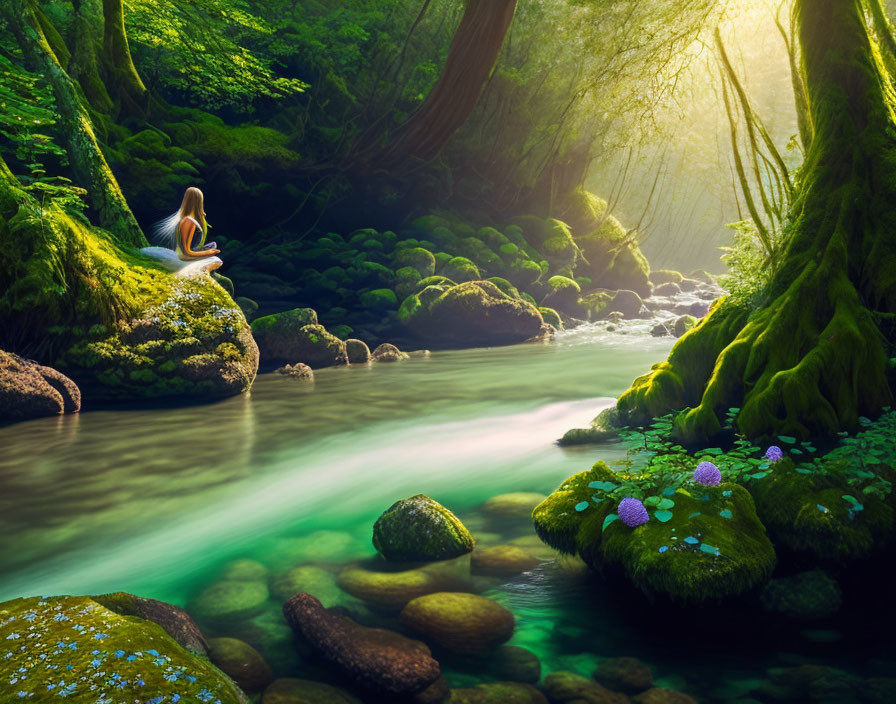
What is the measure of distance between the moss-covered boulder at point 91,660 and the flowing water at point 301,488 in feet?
3.76

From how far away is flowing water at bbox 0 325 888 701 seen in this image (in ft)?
12.2

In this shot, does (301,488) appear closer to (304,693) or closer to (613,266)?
(304,693)

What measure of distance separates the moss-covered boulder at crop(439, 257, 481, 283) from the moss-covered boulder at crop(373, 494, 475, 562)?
18700 mm

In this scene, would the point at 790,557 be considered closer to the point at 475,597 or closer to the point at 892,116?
the point at 475,597

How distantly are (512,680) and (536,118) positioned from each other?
3085 cm

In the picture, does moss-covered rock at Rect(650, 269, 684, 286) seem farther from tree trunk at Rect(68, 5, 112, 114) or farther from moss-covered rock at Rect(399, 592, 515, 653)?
moss-covered rock at Rect(399, 592, 515, 653)

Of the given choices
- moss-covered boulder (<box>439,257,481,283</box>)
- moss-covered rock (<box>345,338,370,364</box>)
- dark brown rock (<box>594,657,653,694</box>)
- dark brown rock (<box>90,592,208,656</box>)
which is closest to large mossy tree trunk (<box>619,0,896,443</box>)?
dark brown rock (<box>594,657,653,694</box>)

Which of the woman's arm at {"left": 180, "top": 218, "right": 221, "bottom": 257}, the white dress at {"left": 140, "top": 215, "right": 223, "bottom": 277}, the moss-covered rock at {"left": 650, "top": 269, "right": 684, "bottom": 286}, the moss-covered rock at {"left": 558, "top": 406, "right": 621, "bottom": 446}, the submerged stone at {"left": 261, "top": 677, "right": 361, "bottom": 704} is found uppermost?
the moss-covered rock at {"left": 650, "top": 269, "right": 684, "bottom": 286}

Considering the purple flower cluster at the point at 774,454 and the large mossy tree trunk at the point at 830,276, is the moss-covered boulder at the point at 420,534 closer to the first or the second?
the purple flower cluster at the point at 774,454

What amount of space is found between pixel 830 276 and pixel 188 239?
10.7 m

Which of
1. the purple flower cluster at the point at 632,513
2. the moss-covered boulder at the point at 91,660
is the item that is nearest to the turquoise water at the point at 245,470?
the moss-covered boulder at the point at 91,660

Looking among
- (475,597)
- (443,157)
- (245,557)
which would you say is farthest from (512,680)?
(443,157)

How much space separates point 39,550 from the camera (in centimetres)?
495

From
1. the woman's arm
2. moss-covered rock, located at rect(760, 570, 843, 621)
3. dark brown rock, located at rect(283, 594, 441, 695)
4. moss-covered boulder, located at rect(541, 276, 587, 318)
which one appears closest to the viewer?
dark brown rock, located at rect(283, 594, 441, 695)
